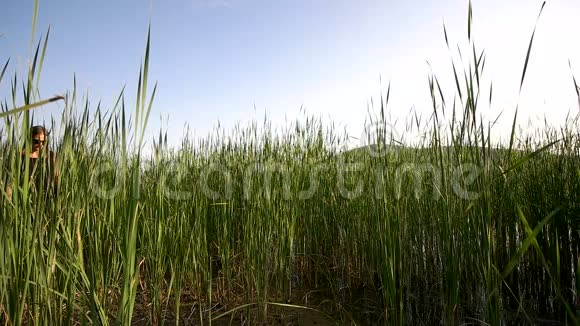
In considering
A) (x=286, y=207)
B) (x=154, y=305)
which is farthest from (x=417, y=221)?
(x=154, y=305)

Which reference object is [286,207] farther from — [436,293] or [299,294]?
[436,293]

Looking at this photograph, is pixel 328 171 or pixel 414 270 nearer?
pixel 414 270

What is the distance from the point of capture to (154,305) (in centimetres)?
195

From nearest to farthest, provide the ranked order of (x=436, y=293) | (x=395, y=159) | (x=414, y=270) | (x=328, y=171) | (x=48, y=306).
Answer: (x=48, y=306) → (x=436, y=293) → (x=414, y=270) → (x=395, y=159) → (x=328, y=171)

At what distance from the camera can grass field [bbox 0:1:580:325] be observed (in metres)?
1.19

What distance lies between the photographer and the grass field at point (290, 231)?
119cm

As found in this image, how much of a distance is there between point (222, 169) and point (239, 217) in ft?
1.56

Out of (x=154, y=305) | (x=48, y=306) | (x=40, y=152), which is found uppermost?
(x=40, y=152)

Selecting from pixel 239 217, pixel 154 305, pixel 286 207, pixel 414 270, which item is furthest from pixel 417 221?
pixel 154 305

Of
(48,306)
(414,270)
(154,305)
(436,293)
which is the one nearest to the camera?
(48,306)

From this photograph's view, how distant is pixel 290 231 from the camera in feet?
8.05

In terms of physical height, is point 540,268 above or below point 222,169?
below

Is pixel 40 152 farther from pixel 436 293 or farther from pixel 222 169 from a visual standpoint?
pixel 436 293

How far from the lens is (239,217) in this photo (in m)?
2.84
